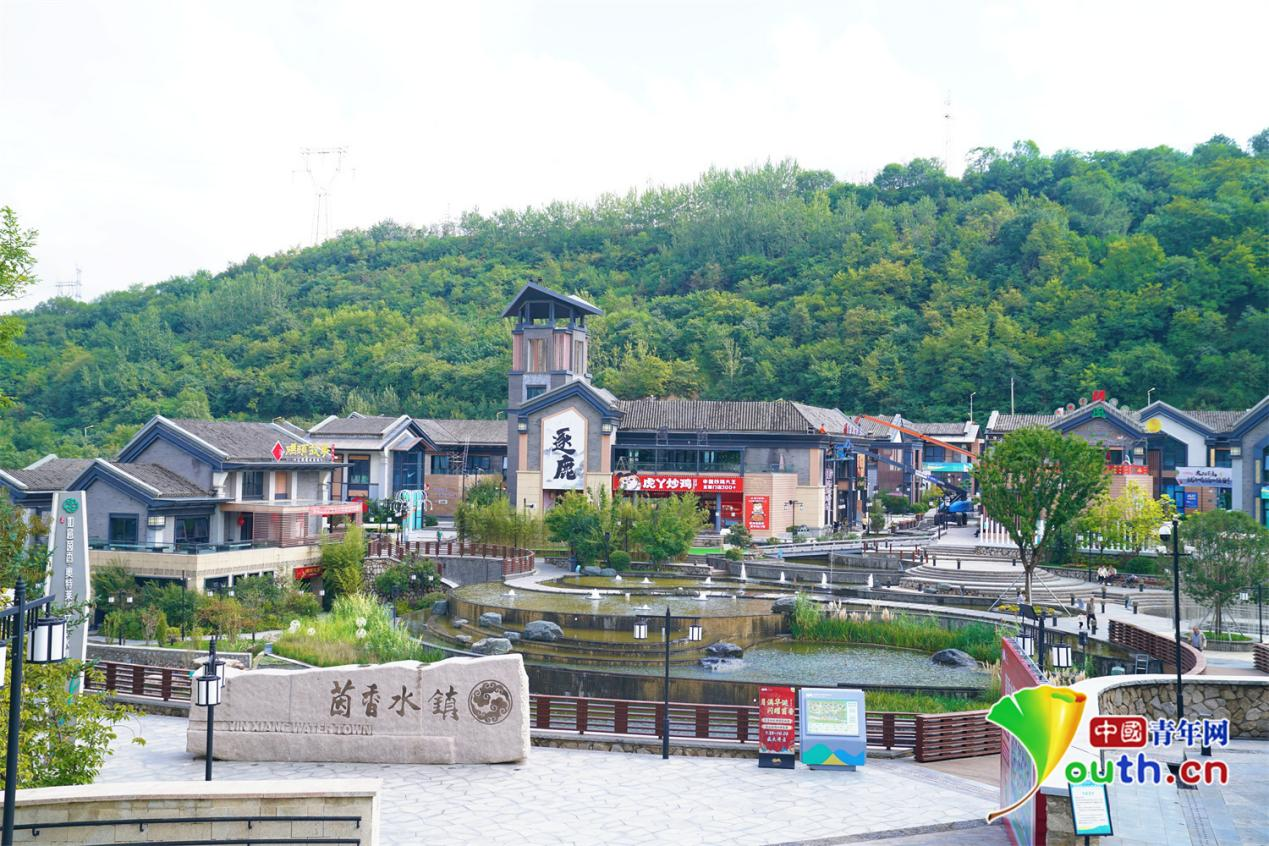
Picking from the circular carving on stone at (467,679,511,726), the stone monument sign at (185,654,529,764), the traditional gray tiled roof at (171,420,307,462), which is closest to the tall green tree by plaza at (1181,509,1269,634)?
the stone monument sign at (185,654,529,764)

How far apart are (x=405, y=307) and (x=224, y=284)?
72.1ft

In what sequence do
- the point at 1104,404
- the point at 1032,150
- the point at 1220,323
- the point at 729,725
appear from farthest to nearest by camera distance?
1. the point at 1032,150
2. the point at 1220,323
3. the point at 1104,404
4. the point at 729,725

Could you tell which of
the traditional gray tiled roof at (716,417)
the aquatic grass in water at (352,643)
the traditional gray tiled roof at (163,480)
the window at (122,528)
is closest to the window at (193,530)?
Answer: the traditional gray tiled roof at (163,480)

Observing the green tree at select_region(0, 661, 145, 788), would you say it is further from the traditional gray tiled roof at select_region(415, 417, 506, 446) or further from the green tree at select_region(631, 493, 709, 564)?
the traditional gray tiled roof at select_region(415, 417, 506, 446)

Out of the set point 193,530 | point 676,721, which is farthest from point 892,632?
point 193,530

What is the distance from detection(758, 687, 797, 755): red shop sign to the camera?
57.7 feet

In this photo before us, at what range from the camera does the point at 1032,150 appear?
113 metres

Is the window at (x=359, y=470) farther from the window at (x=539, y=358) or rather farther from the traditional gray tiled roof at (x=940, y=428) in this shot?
the traditional gray tiled roof at (x=940, y=428)

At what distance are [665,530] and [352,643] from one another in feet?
64.4

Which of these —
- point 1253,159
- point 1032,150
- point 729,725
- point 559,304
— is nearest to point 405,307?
point 559,304

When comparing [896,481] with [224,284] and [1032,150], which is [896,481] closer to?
[1032,150]

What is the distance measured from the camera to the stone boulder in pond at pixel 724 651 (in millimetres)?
30656

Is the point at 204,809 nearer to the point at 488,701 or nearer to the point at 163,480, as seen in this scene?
the point at 488,701

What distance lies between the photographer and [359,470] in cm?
6288
